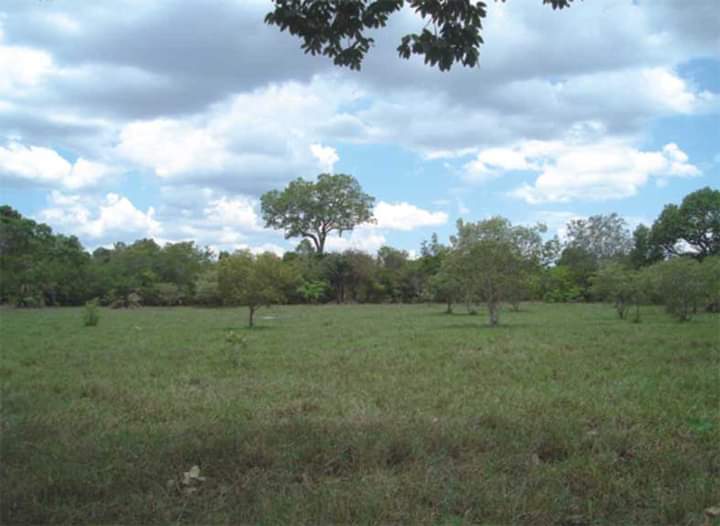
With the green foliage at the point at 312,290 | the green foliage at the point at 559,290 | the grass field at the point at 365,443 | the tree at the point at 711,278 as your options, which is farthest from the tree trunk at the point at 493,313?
the green foliage at the point at 559,290

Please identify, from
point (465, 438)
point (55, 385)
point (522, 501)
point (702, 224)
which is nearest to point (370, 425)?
point (465, 438)

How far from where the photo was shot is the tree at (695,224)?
4303 centimetres

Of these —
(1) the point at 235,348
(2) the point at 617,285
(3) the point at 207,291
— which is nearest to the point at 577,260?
(2) the point at 617,285

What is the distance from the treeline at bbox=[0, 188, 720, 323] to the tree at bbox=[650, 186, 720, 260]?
0.08 meters

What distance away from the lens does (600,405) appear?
251 inches

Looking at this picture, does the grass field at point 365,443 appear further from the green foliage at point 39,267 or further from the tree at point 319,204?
the green foliage at point 39,267

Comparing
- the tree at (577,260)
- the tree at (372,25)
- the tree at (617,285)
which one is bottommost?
the tree at (617,285)

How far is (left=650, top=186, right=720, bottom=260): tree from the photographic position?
141 feet

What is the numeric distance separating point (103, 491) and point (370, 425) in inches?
93.7

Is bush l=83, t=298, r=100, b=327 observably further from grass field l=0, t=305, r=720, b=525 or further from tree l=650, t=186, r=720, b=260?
tree l=650, t=186, r=720, b=260

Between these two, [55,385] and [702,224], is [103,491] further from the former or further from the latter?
[702,224]

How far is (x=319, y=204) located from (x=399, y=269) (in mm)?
35206

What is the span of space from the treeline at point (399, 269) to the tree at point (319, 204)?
8.82ft

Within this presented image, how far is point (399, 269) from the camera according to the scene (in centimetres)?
5562
